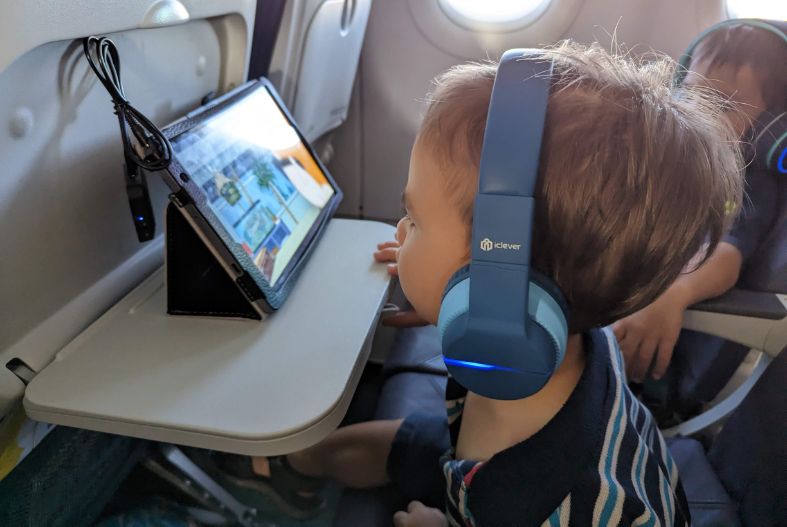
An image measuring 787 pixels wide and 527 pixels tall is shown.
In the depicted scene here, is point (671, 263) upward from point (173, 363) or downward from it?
upward

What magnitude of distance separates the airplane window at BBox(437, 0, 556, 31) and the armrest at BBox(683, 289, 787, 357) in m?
0.92

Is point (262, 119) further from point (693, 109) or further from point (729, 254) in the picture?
point (729, 254)

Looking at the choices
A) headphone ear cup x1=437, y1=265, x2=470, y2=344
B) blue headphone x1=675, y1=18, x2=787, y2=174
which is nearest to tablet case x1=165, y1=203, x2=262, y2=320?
headphone ear cup x1=437, y1=265, x2=470, y2=344

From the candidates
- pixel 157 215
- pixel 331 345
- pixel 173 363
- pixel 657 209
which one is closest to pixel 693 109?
pixel 657 209

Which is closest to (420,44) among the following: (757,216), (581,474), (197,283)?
(757,216)

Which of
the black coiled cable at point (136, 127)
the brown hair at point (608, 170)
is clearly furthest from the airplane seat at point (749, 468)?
the black coiled cable at point (136, 127)

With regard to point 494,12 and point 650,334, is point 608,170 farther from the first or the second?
point 494,12

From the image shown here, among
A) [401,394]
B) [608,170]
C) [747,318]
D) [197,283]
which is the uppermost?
[608,170]

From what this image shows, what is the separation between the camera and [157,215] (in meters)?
0.91

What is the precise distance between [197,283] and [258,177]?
197 millimetres

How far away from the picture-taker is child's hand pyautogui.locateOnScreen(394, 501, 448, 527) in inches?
31.7

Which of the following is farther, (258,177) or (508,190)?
(258,177)

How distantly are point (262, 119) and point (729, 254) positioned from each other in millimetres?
856

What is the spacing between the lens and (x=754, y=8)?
1.46 m
